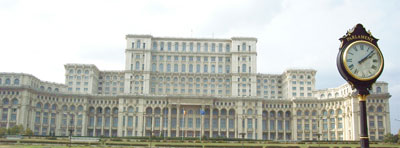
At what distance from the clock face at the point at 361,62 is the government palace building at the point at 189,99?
122713mm

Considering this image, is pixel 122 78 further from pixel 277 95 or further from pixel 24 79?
pixel 277 95

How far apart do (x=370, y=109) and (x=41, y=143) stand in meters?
116

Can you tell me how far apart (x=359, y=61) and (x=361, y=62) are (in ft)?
0.33

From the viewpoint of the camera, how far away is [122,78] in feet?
580

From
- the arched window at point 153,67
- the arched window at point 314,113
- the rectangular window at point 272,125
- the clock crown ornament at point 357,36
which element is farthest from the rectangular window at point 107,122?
the clock crown ornament at point 357,36

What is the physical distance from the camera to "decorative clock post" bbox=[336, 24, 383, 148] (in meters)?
17.6

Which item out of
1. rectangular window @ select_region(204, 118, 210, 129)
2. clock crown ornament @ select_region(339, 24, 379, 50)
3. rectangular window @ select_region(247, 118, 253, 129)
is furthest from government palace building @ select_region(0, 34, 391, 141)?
clock crown ornament @ select_region(339, 24, 379, 50)

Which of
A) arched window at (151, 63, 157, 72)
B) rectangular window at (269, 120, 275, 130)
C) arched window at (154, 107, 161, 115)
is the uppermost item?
arched window at (151, 63, 157, 72)

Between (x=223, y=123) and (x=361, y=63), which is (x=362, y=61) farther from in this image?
(x=223, y=123)

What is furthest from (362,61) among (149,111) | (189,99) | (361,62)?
(149,111)

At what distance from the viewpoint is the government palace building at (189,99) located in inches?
5674

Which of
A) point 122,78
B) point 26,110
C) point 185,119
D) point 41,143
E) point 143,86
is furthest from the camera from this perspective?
point 122,78

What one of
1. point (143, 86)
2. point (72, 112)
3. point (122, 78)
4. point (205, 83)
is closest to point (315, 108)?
point (205, 83)

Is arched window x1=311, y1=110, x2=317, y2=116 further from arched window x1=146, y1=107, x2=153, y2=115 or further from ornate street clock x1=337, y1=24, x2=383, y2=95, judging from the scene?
ornate street clock x1=337, y1=24, x2=383, y2=95
